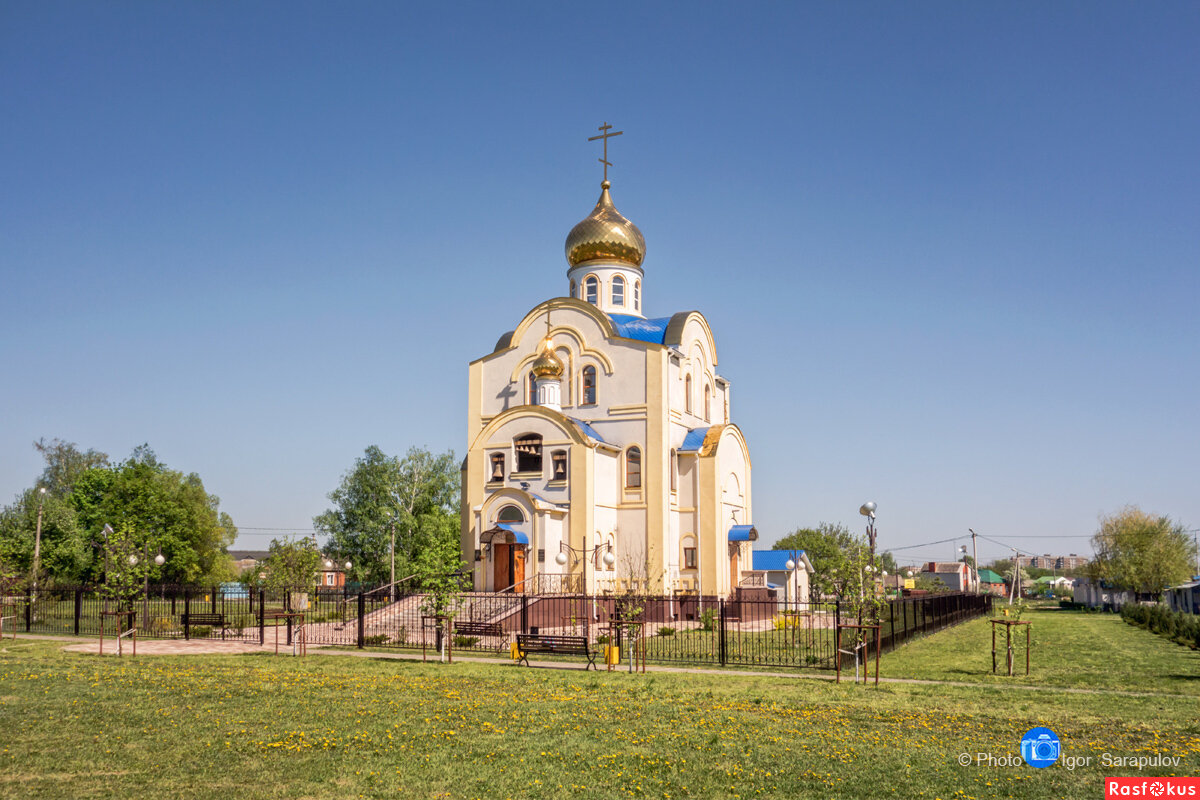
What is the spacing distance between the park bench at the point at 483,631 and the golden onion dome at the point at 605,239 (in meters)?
18.5

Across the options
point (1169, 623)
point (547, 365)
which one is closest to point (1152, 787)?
point (1169, 623)

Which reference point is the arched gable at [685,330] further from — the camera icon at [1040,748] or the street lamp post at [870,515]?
the camera icon at [1040,748]

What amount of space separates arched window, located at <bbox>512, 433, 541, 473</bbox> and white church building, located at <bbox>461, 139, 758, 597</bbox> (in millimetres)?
50

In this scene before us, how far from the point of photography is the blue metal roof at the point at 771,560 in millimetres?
45769

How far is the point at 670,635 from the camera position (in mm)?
27609

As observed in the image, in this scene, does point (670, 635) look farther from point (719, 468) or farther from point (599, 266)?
point (599, 266)

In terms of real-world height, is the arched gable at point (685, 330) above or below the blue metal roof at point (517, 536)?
above

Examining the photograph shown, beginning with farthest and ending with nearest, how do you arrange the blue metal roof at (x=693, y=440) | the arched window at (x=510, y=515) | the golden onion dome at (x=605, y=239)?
the golden onion dome at (x=605, y=239)
the blue metal roof at (x=693, y=440)
the arched window at (x=510, y=515)

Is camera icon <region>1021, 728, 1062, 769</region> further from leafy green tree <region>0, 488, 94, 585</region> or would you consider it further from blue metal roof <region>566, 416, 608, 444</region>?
leafy green tree <region>0, 488, 94, 585</region>

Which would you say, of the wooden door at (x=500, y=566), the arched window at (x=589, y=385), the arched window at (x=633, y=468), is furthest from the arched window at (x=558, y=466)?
the arched window at (x=589, y=385)

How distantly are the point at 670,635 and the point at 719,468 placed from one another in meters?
9.96

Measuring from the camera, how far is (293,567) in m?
41.0

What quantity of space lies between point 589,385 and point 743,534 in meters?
8.36

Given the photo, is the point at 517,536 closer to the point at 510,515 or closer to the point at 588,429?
the point at 510,515
